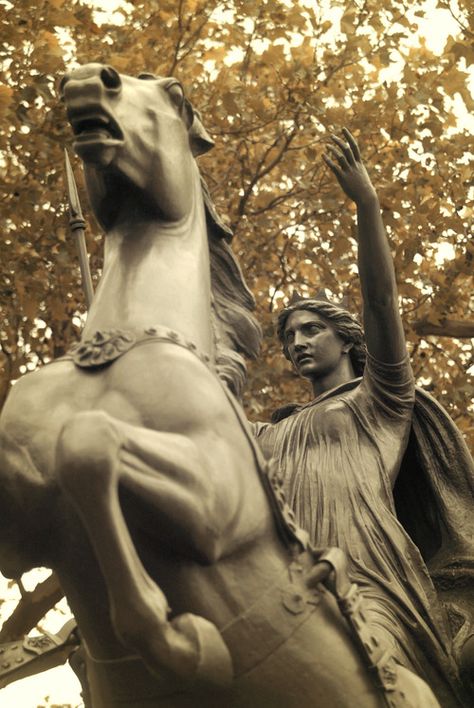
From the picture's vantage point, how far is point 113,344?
3576 millimetres

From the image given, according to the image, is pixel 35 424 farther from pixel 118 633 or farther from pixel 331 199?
pixel 331 199

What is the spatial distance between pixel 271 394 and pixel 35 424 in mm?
6507

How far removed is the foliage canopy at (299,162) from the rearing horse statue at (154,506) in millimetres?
5513

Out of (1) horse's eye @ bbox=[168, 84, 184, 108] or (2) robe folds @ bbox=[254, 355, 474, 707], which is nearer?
(1) horse's eye @ bbox=[168, 84, 184, 108]

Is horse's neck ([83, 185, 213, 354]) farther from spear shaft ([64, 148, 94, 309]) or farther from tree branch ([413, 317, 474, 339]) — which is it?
tree branch ([413, 317, 474, 339])

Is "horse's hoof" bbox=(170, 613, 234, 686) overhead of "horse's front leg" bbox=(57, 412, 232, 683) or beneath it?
beneath

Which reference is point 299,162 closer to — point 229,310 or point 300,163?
point 300,163

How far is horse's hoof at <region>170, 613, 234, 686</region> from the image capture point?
10.3 feet

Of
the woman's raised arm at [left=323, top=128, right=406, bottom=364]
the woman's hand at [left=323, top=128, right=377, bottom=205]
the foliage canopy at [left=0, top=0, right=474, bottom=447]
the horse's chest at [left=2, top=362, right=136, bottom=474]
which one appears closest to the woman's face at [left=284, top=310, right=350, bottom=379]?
the woman's raised arm at [left=323, top=128, right=406, bottom=364]

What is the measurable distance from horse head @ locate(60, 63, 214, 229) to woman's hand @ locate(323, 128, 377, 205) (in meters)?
0.72

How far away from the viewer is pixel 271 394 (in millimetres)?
9945

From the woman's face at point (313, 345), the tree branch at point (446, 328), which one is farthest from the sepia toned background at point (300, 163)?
the woman's face at point (313, 345)

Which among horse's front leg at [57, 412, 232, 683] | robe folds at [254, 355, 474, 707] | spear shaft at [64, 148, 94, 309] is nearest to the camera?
horse's front leg at [57, 412, 232, 683]

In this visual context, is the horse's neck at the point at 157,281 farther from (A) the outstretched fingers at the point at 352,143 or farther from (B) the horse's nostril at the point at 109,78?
(A) the outstretched fingers at the point at 352,143
